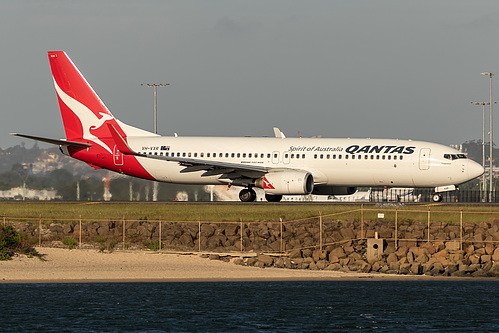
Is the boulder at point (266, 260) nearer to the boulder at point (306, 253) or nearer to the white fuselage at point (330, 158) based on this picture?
the boulder at point (306, 253)

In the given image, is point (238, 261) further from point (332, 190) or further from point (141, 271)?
point (332, 190)

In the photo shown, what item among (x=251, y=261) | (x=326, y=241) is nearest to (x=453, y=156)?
(x=326, y=241)

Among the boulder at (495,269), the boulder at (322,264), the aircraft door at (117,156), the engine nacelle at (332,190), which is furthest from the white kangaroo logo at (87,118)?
the boulder at (495,269)

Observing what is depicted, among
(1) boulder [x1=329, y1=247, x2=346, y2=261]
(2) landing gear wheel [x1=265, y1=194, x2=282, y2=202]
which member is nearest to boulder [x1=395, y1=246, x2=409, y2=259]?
(1) boulder [x1=329, y1=247, x2=346, y2=261]

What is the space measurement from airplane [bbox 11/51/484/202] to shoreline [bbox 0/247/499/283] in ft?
40.8

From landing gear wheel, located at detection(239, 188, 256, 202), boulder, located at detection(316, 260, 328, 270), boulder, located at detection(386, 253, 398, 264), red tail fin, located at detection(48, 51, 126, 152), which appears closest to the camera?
boulder, located at detection(316, 260, 328, 270)

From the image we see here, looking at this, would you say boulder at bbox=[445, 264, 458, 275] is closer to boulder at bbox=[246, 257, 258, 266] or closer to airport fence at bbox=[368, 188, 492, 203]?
boulder at bbox=[246, 257, 258, 266]

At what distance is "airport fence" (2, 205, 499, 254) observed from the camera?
47.2 meters

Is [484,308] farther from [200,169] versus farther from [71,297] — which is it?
[200,169]

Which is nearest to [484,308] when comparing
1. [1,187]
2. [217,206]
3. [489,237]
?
[489,237]

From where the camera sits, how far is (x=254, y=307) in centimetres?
3488

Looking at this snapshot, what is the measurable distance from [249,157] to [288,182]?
419 cm

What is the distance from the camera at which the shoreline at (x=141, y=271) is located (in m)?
41.3

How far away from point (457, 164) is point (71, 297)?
2783 cm
